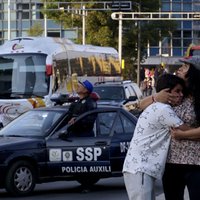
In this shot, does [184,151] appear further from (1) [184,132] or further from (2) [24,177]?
(2) [24,177]

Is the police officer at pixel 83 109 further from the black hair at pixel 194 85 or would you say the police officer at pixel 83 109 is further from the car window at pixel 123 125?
the black hair at pixel 194 85

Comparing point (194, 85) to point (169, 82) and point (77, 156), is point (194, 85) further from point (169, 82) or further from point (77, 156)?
point (77, 156)

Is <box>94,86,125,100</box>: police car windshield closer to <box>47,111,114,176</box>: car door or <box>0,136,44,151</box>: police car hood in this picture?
<box>47,111,114,176</box>: car door

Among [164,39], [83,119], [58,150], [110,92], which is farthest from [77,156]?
[164,39]

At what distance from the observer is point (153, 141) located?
6527 mm

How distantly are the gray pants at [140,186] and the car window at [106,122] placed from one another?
250 inches

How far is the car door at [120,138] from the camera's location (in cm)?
1270

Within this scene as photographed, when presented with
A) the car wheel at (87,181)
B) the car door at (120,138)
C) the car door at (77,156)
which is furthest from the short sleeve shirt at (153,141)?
the car wheel at (87,181)

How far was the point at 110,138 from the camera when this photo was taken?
42.0ft

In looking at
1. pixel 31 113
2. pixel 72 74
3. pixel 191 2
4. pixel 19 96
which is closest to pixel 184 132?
pixel 31 113

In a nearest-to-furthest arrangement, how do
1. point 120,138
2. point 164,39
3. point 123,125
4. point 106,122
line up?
point 120,138 → point 106,122 → point 123,125 → point 164,39

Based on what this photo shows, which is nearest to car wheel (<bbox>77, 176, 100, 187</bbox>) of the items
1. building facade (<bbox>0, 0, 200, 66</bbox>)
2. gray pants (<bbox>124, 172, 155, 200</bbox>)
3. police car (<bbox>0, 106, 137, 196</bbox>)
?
police car (<bbox>0, 106, 137, 196</bbox>)

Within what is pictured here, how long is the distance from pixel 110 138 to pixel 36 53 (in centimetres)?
1519

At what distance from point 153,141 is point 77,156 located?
607 centimetres
